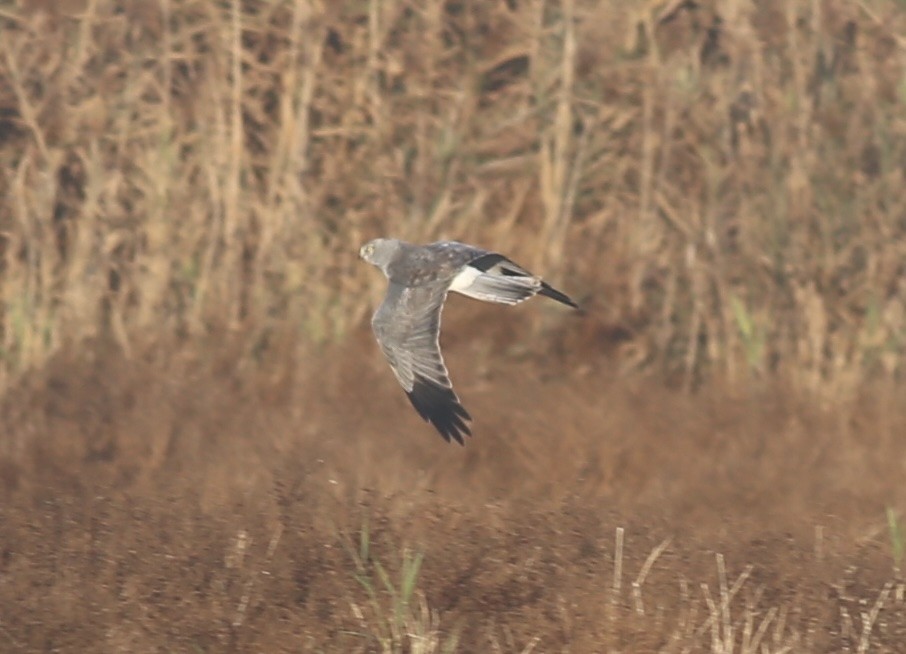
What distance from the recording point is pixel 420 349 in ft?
16.2

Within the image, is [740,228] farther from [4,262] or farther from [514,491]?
[4,262]

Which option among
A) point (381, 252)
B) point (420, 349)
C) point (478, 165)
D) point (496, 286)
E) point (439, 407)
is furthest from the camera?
point (478, 165)

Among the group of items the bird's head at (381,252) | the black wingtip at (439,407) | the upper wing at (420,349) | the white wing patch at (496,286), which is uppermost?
the bird's head at (381,252)

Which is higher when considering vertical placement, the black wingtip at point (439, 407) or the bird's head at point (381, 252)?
the bird's head at point (381, 252)

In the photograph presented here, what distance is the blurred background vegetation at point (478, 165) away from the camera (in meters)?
7.31

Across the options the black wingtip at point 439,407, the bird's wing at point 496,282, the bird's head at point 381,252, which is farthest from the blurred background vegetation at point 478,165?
the black wingtip at point 439,407

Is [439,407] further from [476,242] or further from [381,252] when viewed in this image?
[476,242]

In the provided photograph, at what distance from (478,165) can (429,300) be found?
9.45ft

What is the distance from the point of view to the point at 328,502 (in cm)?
494

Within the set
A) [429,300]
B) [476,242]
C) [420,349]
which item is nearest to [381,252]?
[429,300]

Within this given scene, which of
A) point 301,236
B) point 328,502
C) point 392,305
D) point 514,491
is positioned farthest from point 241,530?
point 301,236

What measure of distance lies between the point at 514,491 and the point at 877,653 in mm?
1894

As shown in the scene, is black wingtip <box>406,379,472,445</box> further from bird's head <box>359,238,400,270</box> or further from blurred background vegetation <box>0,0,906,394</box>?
blurred background vegetation <box>0,0,906,394</box>

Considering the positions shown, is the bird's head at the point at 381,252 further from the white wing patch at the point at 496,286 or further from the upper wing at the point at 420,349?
the upper wing at the point at 420,349
